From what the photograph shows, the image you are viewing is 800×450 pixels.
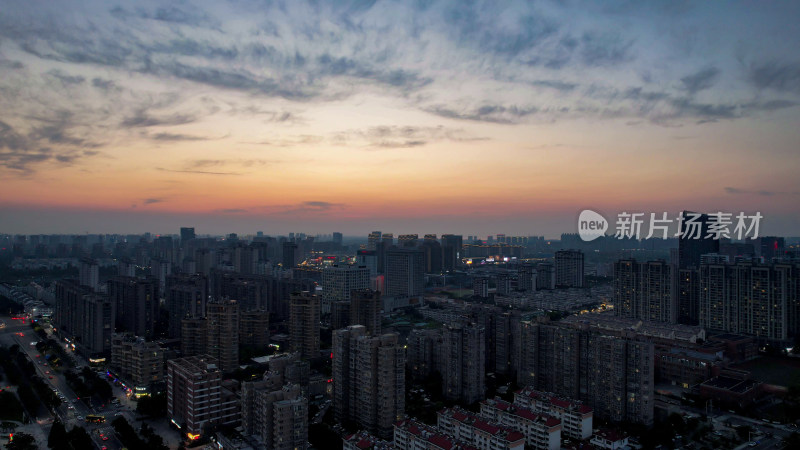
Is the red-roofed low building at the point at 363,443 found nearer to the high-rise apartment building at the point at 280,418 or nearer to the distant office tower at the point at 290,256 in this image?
the high-rise apartment building at the point at 280,418

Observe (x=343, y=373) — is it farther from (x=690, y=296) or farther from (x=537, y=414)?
(x=690, y=296)

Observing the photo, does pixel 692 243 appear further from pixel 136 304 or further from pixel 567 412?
pixel 136 304

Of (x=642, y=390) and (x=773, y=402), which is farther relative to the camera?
(x=773, y=402)

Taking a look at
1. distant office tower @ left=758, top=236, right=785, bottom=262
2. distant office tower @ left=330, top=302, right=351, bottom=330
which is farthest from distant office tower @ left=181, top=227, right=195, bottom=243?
distant office tower @ left=758, top=236, right=785, bottom=262

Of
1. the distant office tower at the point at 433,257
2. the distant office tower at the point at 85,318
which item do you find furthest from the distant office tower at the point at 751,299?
the distant office tower at the point at 433,257

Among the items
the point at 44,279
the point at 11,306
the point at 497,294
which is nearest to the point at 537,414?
the point at 497,294

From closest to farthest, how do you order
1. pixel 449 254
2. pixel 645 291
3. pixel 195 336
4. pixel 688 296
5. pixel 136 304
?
1. pixel 195 336
2. pixel 136 304
3. pixel 645 291
4. pixel 688 296
5. pixel 449 254

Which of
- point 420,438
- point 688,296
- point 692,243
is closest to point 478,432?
point 420,438
